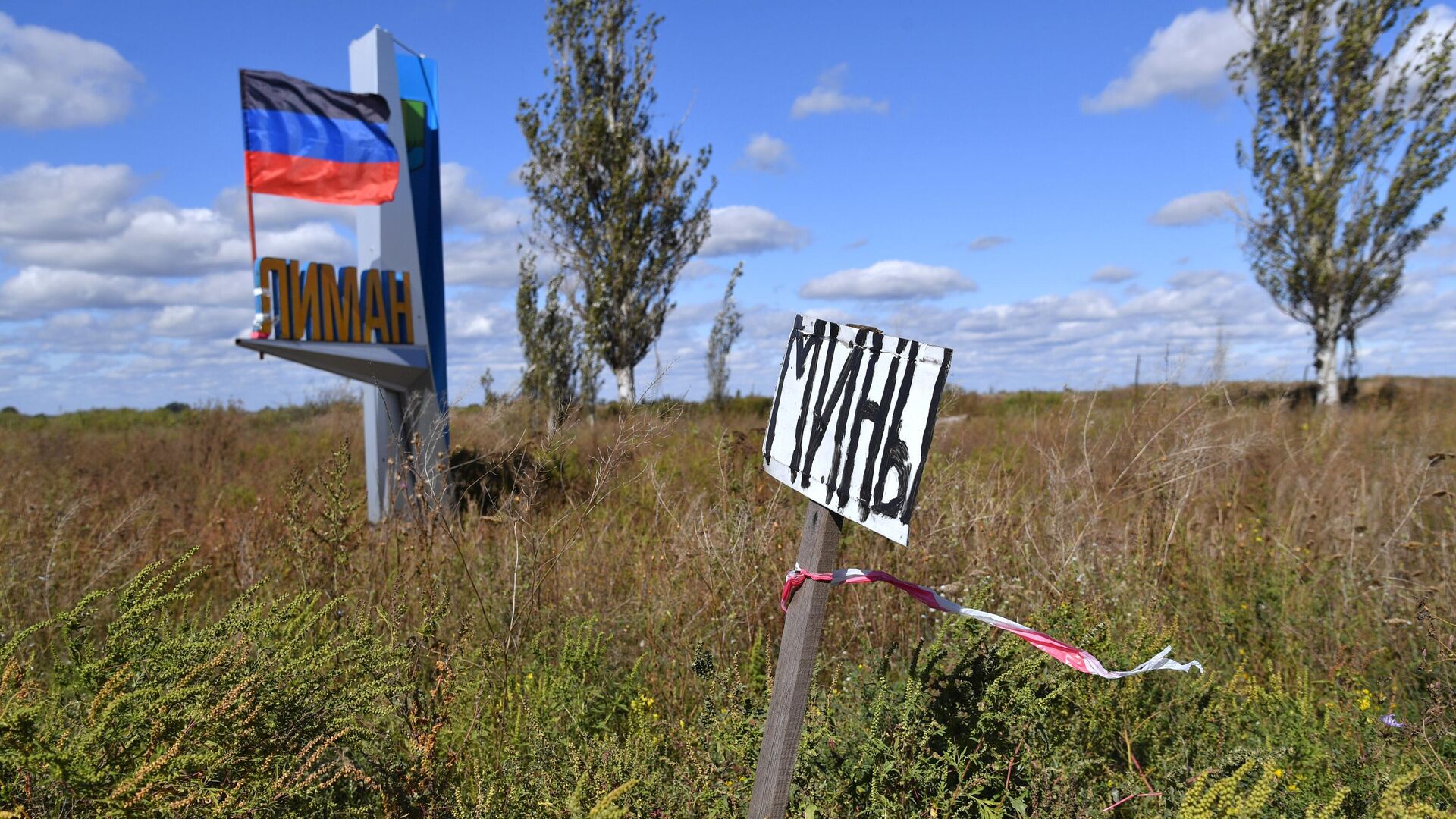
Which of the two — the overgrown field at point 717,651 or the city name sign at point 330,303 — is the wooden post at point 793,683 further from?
the city name sign at point 330,303

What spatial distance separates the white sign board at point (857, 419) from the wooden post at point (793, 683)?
108 mm

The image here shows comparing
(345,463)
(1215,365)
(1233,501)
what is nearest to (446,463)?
(345,463)

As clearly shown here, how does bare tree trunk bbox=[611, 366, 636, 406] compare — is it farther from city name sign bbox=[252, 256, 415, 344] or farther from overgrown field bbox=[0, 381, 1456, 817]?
overgrown field bbox=[0, 381, 1456, 817]

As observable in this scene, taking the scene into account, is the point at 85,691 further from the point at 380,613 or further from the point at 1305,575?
the point at 1305,575

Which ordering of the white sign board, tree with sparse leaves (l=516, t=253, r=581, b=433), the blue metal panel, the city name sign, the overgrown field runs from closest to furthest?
the white sign board < the overgrown field < the city name sign < the blue metal panel < tree with sparse leaves (l=516, t=253, r=581, b=433)

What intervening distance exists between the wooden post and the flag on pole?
7.37 meters

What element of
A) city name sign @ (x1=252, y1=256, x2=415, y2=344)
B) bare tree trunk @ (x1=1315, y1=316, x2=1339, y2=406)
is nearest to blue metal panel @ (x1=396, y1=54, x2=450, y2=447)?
city name sign @ (x1=252, y1=256, x2=415, y2=344)

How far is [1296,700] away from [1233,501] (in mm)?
2802

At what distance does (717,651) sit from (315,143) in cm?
663

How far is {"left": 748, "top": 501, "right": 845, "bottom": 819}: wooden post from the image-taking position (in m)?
2.10

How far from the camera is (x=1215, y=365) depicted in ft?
23.4

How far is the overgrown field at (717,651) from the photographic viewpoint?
2268mm

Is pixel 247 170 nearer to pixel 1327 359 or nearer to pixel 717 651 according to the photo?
pixel 717 651

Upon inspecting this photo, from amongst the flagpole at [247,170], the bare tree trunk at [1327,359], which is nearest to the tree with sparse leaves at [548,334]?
the flagpole at [247,170]
